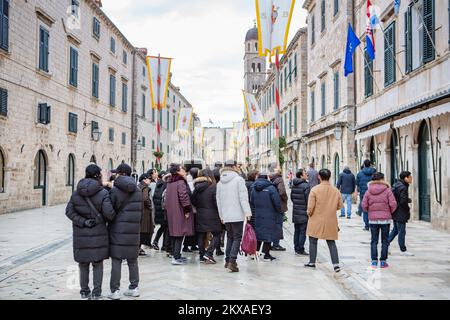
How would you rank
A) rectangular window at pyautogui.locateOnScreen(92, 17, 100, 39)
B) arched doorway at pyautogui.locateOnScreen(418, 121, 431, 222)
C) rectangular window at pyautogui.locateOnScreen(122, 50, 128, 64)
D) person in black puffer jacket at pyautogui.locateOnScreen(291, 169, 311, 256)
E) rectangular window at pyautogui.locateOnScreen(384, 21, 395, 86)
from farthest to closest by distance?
rectangular window at pyautogui.locateOnScreen(122, 50, 128, 64) → rectangular window at pyautogui.locateOnScreen(92, 17, 100, 39) → rectangular window at pyautogui.locateOnScreen(384, 21, 395, 86) → arched doorway at pyautogui.locateOnScreen(418, 121, 431, 222) → person in black puffer jacket at pyautogui.locateOnScreen(291, 169, 311, 256)

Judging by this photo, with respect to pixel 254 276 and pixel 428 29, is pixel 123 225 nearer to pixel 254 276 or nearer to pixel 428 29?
pixel 254 276

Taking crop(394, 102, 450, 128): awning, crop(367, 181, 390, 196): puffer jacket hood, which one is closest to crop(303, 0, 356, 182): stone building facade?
crop(394, 102, 450, 128): awning

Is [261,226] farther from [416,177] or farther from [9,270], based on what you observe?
[416,177]

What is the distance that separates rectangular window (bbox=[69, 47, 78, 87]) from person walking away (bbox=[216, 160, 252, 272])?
16.8 meters

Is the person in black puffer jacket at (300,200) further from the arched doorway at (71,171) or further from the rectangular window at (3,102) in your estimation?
the arched doorway at (71,171)

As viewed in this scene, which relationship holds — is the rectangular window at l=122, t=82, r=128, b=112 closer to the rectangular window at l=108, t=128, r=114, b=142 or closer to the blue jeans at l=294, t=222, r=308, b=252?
the rectangular window at l=108, t=128, r=114, b=142

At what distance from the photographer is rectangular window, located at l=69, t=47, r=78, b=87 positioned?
74.6ft

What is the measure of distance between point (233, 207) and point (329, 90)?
1776cm

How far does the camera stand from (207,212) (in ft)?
28.0

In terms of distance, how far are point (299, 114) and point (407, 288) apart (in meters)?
26.1

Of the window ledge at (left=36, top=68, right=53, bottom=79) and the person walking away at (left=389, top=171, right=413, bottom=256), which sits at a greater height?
the window ledge at (left=36, top=68, right=53, bottom=79)

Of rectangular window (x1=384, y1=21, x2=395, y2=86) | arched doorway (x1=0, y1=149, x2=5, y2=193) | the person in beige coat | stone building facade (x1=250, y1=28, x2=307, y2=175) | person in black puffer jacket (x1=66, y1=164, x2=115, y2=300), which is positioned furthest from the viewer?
stone building facade (x1=250, y1=28, x2=307, y2=175)

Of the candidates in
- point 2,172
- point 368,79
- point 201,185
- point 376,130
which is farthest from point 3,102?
point 368,79

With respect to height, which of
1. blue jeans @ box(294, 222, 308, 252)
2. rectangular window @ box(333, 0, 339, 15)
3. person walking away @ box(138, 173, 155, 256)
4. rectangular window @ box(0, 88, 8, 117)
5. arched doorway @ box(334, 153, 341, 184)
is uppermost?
rectangular window @ box(333, 0, 339, 15)
